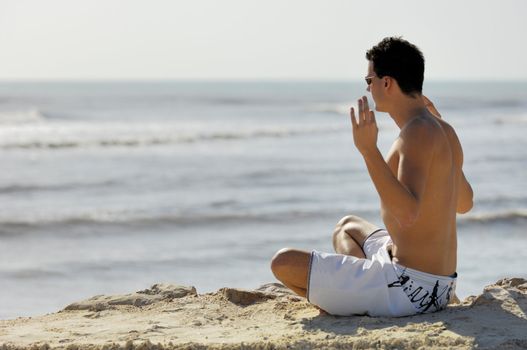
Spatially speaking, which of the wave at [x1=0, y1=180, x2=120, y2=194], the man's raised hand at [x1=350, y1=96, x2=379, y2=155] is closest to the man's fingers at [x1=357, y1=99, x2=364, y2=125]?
the man's raised hand at [x1=350, y1=96, x2=379, y2=155]

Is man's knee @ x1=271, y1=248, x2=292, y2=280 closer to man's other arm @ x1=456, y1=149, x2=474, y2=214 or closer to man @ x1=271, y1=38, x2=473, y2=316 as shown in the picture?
man @ x1=271, y1=38, x2=473, y2=316

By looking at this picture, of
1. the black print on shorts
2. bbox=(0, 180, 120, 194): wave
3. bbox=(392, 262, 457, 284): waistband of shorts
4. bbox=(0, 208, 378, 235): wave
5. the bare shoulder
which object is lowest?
bbox=(0, 208, 378, 235): wave

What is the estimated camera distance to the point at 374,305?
166 inches

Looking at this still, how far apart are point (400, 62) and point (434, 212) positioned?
0.72 metres

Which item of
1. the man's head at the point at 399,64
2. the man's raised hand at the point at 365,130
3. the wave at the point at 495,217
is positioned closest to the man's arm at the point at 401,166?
the man's raised hand at the point at 365,130

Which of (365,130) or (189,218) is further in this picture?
(189,218)

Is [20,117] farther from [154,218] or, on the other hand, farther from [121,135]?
[154,218]

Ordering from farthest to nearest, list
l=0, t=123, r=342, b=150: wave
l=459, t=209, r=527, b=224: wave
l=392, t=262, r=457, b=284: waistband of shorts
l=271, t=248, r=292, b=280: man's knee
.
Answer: l=0, t=123, r=342, b=150: wave < l=459, t=209, r=527, b=224: wave < l=271, t=248, r=292, b=280: man's knee < l=392, t=262, r=457, b=284: waistband of shorts

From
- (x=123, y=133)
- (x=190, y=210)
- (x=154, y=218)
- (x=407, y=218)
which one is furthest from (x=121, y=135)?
(x=407, y=218)

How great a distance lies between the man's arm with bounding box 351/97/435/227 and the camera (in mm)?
3783

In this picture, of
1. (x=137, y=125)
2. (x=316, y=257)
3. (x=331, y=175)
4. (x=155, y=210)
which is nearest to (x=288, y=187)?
(x=331, y=175)

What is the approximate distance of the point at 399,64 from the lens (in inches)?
158

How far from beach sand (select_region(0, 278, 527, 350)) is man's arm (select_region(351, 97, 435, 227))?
1.77 ft

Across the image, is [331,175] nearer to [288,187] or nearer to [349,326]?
[288,187]
